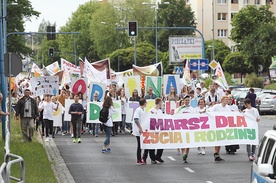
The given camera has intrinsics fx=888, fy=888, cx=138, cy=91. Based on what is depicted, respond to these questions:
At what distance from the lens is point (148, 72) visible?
42.8 metres

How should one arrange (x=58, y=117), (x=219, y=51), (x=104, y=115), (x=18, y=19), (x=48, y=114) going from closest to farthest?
(x=104, y=115)
(x=48, y=114)
(x=58, y=117)
(x=18, y=19)
(x=219, y=51)

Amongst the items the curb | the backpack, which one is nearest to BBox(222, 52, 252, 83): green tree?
the curb

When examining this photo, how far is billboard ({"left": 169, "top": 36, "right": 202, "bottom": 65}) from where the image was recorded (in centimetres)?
6900

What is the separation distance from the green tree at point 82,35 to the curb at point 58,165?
11577cm

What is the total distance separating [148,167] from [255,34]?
2405 inches

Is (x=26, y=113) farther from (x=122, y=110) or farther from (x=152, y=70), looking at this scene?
(x=152, y=70)

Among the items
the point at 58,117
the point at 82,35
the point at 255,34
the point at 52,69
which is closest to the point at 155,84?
the point at 58,117

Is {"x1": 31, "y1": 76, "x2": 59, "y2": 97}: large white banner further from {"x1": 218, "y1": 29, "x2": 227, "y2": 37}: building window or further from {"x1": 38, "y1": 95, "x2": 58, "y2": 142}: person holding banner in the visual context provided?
{"x1": 218, "y1": 29, "x2": 227, "y2": 37}: building window

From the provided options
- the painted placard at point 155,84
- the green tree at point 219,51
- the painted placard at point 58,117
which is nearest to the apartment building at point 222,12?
the green tree at point 219,51

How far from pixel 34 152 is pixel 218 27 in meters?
100

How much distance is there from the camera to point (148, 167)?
20391mm

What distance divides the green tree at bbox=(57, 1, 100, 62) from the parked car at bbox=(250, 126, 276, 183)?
5153 inches

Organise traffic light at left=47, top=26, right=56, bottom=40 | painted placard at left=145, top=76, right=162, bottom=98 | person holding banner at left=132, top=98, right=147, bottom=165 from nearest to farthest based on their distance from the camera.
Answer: person holding banner at left=132, top=98, right=147, bottom=165 < painted placard at left=145, top=76, right=162, bottom=98 < traffic light at left=47, top=26, right=56, bottom=40

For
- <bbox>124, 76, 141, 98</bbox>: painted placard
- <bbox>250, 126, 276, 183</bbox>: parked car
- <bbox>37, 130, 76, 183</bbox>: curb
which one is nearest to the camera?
<bbox>250, 126, 276, 183</bbox>: parked car
